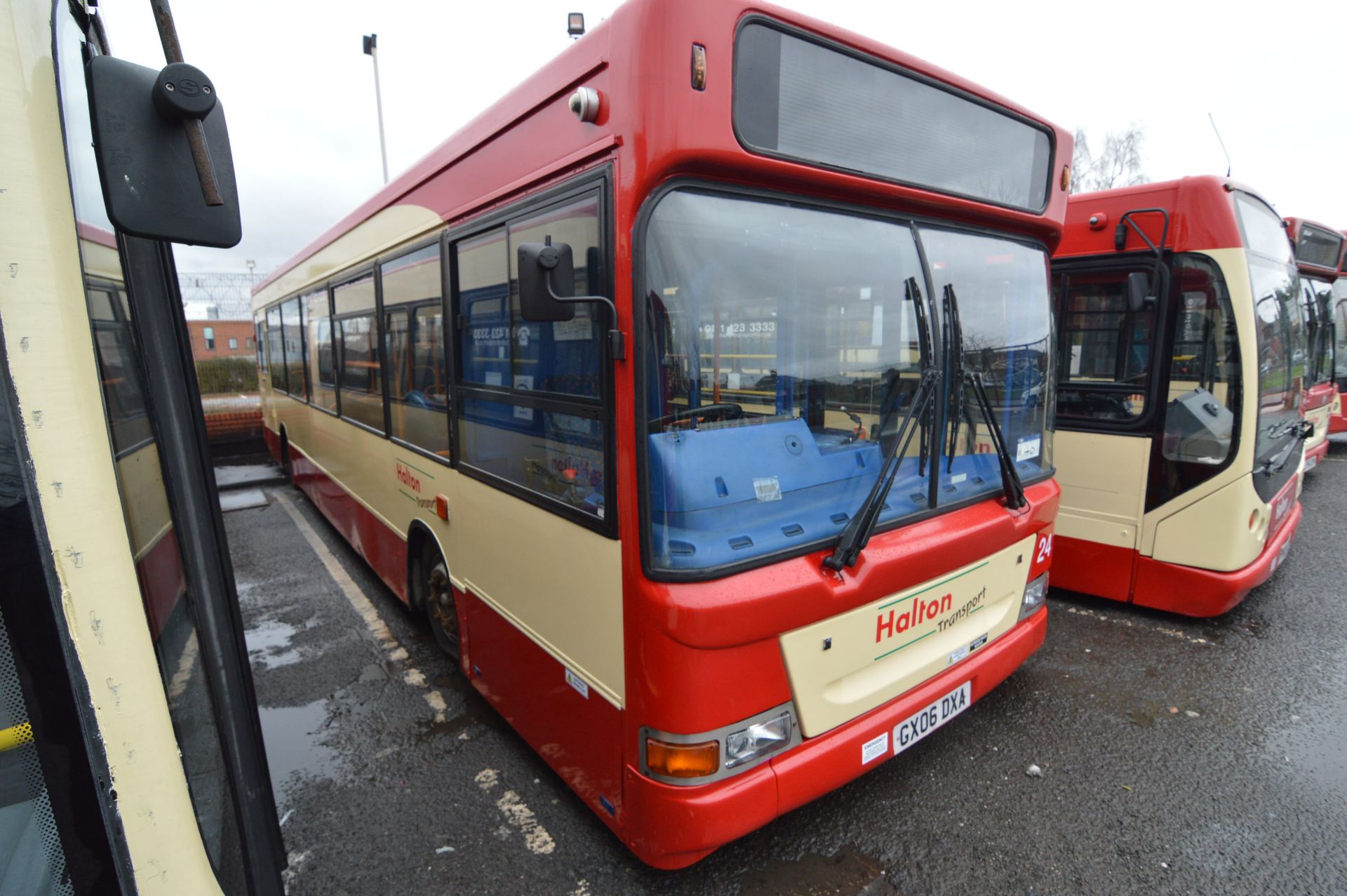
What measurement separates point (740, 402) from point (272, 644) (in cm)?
411

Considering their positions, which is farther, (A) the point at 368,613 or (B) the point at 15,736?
(A) the point at 368,613

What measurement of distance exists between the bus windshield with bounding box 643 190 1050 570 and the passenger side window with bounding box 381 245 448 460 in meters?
1.77

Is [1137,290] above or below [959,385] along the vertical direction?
above

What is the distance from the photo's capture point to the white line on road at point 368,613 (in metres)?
3.82

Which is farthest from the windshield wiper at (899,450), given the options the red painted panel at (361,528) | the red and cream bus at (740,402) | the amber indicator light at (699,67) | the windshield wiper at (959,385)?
the red painted panel at (361,528)

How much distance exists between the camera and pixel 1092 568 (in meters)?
4.69

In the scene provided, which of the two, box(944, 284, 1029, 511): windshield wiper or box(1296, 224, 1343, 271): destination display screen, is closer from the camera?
box(944, 284, 1029, 511): windshield wiper

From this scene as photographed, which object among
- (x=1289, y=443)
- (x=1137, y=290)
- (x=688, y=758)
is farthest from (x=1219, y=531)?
(x=688, y=758)

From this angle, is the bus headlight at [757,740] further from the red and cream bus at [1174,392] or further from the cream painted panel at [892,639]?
the red and cream bus at [1174,392]

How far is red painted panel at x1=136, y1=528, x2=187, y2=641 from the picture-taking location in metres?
1.13

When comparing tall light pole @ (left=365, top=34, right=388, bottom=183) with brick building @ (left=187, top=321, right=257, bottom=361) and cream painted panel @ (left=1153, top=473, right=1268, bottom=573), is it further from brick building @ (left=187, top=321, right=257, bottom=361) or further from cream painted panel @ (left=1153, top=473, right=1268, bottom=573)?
brick building @ (left=187, top=321, right=257, bottom=361)

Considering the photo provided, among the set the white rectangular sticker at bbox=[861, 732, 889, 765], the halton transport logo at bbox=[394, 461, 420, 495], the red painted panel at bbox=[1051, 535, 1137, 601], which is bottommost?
the red painted panel at bbox=[1051, 535, 1137, 601]

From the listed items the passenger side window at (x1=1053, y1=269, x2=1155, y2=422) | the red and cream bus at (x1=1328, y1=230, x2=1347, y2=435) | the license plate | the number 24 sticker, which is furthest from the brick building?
the red and cream bus at (x1=1328, y1=230, x2=1347, y2=435)

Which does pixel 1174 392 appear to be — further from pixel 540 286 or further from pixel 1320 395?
pixel 1320 395
